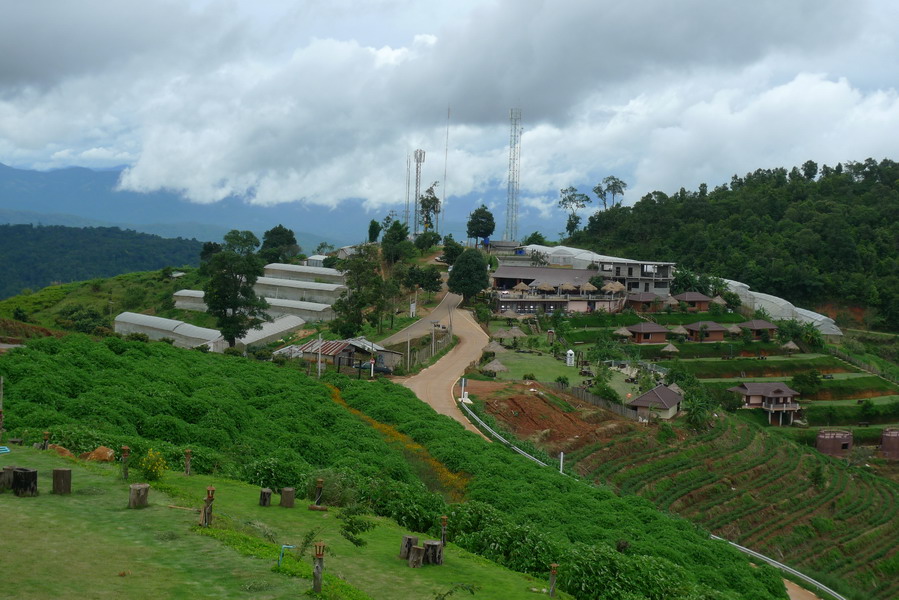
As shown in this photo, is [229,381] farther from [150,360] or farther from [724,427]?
[724,427]

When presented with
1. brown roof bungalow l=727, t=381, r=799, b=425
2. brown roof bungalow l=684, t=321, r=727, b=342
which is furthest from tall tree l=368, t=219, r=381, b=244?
brown roof bungalow l=727, t=381, r=799, b=425

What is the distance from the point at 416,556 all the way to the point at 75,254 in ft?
492

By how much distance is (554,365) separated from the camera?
49344 mm

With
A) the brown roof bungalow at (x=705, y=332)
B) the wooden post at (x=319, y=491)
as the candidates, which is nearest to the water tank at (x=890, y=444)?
the brown roof bungalow at (x=705, y=332)

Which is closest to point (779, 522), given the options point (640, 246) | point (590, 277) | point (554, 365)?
point (554, 365)

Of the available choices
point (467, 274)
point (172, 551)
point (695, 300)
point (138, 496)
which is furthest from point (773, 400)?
point (172, 551)

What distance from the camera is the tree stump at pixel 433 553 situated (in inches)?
507

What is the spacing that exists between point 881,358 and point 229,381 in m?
57.6

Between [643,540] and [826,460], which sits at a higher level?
[643,540]

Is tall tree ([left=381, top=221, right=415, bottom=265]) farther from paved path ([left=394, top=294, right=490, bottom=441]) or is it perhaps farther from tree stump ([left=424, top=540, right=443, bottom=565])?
tree stump ([left=424, top=540, right=443, bottom=565])

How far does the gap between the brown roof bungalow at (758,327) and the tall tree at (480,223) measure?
34542 mm

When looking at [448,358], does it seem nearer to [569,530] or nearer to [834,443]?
[834,443]

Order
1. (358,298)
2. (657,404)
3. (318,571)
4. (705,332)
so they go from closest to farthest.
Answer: (318,571) < (657,404) < (358,298) < (705,332)

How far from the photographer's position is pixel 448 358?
1922 inches
